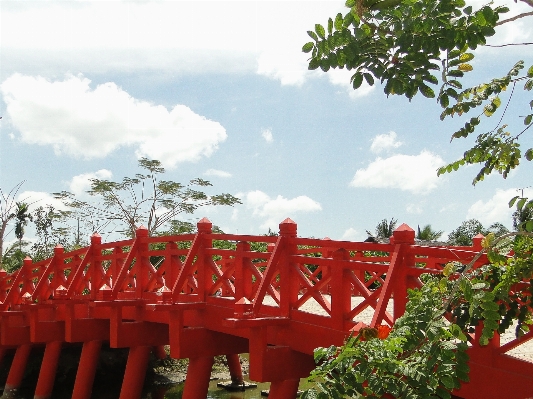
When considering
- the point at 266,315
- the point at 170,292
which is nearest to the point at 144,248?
the point at 170,292

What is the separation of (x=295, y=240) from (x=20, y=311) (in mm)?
10689

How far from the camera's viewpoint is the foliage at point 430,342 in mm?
3553

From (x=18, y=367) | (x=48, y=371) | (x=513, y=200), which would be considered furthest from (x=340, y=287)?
(x=18, y=367)

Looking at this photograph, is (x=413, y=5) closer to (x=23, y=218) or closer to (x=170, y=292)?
(x=170, y=292)

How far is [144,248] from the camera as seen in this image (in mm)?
11172

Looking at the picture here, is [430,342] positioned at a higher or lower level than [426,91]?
lower

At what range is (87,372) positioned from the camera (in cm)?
1352

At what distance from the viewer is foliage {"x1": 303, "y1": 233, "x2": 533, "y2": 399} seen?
3553mm

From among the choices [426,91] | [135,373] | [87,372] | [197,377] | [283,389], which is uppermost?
[426,91]

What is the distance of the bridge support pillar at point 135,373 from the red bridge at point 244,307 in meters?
0.02

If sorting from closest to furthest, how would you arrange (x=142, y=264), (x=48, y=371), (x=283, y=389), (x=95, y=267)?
(x=283, y=389) → (x=142, y=264) → (x=95, y=267) → (x=48, y=371)

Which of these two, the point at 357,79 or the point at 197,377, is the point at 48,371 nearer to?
the point at 197,377

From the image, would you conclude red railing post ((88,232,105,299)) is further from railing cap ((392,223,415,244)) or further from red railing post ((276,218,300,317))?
railing cap ((392,223,415,244))

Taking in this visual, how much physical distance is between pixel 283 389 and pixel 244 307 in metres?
1.18
